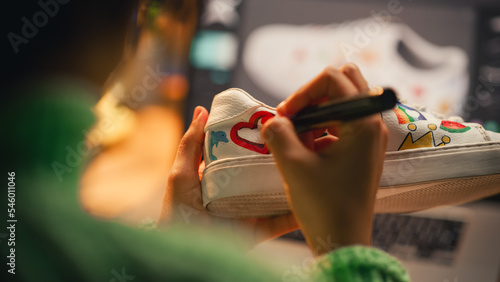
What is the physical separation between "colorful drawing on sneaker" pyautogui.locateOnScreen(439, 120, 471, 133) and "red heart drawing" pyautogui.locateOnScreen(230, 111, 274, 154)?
0.27 meters

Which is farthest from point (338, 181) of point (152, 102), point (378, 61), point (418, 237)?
point (152, 102)

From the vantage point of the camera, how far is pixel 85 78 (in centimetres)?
29

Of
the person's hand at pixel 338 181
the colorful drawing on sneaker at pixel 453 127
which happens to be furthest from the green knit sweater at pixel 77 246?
the colorful drawing on sneaker at pixel 453 127

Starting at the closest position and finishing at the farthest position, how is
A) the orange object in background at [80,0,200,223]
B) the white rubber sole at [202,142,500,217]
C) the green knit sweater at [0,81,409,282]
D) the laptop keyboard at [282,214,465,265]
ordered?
the green knit sweater at [0,81,409,282]
the white rubber sole at [202,142,500,217]
the laptop keyboard at [282,214,465,265]
the orange object in background at [80,0,200,223]

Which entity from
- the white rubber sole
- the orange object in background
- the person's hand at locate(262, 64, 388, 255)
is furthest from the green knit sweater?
the orange object in background

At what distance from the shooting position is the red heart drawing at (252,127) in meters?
0.46

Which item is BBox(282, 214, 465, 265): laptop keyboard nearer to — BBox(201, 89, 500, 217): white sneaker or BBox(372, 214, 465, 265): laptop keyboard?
BBox(372, 214, 465, 265): laptop keyboard

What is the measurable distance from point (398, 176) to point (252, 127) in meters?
0.22

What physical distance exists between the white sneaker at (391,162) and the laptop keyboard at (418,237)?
30 centimetres

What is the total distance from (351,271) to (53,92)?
10.1 inches

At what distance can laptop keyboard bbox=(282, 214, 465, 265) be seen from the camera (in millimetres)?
739

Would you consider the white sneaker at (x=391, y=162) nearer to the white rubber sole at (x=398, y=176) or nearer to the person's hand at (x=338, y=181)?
the white rubber sole at (x=398, y=176)

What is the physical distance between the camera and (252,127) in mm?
470

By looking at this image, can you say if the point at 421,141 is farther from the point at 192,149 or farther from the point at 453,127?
the point at 192,149
